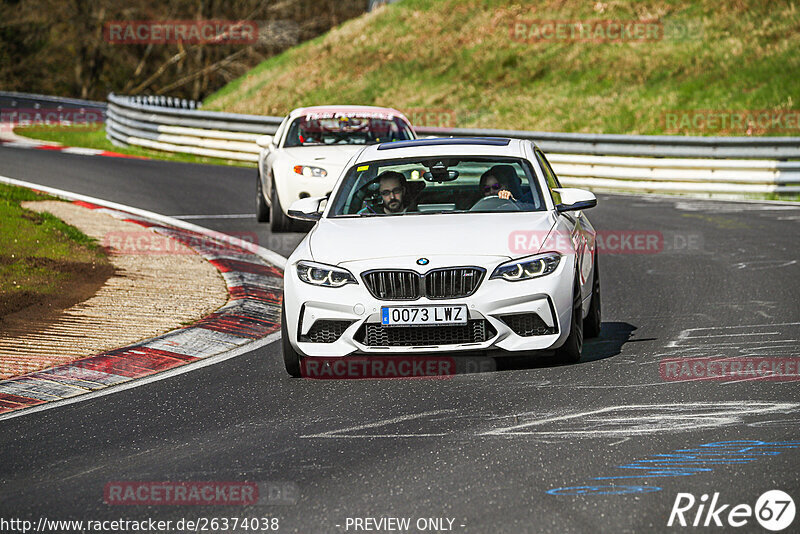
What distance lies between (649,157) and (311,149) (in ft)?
31.0

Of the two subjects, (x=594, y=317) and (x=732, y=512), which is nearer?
(x=732, y=512)

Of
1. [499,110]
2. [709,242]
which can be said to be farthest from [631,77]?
[709,242]

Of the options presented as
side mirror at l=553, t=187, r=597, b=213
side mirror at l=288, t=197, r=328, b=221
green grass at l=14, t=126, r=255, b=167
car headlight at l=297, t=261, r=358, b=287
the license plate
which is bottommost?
green grass at l=14, t=126, r=255, b=167

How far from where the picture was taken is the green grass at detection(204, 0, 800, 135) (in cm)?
3055

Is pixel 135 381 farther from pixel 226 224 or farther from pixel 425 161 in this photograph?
pixel 226 224

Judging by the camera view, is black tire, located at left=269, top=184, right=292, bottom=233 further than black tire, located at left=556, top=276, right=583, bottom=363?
Yes

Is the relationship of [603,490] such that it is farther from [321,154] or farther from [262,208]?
[262,208]

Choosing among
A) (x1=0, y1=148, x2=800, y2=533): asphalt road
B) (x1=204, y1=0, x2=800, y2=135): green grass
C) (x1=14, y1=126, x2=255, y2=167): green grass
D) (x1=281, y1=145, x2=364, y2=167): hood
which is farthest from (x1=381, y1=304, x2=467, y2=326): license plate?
(x1=204, y1=0, x2=800, y2=135): green grass

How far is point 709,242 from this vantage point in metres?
15.1

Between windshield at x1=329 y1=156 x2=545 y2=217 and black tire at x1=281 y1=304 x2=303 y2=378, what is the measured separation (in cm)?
120

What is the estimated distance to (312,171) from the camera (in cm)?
1507

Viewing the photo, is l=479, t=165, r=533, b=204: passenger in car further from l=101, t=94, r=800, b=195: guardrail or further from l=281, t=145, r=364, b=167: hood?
l=101, t=94, r=800, b=195: guardrail

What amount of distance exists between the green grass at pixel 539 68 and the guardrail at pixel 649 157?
17.3 ft

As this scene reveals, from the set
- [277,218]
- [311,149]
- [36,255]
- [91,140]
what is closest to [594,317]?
[36,255]
